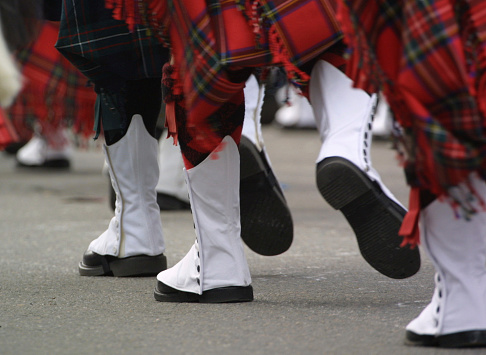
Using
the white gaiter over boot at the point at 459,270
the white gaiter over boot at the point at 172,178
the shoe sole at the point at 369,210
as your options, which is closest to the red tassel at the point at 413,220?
the white gaiter over boot at the point at 459,270

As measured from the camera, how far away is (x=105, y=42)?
2.33 meters

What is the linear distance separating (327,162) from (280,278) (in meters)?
0.55

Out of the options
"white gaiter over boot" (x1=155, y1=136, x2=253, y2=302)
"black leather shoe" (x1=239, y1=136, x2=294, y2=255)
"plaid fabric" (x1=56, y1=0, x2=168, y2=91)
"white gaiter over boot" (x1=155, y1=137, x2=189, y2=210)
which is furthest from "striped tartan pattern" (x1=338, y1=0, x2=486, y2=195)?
"white gaiter over boot" (x1=155, y1=137, x2=189, y2=210)

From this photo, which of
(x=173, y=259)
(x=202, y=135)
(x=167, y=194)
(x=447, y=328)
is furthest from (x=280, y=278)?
(x=167, y=194)

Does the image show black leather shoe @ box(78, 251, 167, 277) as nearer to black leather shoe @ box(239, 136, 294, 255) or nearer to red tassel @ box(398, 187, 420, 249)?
black leather shoe @ box(239, 136, 294, 255)

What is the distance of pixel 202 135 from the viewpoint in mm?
1904

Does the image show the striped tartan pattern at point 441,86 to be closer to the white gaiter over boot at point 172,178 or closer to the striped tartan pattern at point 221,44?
the striped tartan pattern at point 221,44

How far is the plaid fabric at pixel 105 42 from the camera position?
7.64ft

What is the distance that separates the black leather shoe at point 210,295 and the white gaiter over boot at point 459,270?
1.86 feet

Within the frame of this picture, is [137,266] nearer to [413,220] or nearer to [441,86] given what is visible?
[413,220]

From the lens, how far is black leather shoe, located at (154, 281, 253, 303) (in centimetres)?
204

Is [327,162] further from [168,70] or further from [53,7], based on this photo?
[53,7]

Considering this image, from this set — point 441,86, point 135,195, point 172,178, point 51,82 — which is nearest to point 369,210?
point 441,86

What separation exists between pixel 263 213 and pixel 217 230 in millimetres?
328
